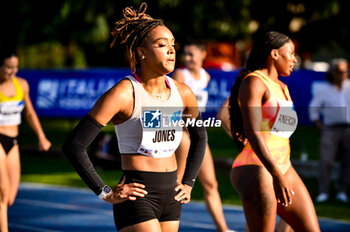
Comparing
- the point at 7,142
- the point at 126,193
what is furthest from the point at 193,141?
the point at 7,142

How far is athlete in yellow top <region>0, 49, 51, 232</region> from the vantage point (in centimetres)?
734

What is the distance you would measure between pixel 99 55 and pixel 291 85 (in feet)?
59.2

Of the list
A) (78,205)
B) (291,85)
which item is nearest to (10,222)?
(78,205)

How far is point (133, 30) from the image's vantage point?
4.49 meters

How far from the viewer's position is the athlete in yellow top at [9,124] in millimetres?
7344

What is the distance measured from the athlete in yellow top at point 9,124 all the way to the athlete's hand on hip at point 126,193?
3.38 meters

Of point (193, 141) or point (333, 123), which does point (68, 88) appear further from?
point (193, 141)

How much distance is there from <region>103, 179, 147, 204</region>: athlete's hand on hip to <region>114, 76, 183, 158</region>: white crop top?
0.22 metres

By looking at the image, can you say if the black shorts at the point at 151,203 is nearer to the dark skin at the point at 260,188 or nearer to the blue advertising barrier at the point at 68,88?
the dark skin at the point at 260,188

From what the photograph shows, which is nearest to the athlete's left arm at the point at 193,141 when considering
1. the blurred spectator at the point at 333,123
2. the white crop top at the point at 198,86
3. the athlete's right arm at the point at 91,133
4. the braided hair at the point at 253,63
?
the athlete's right arm at the point at 91,133

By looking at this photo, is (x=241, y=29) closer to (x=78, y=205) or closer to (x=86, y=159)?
(x=78, y=205)

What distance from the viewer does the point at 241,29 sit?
26672mm

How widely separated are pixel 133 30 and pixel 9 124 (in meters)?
3.95

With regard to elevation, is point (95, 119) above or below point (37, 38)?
above
